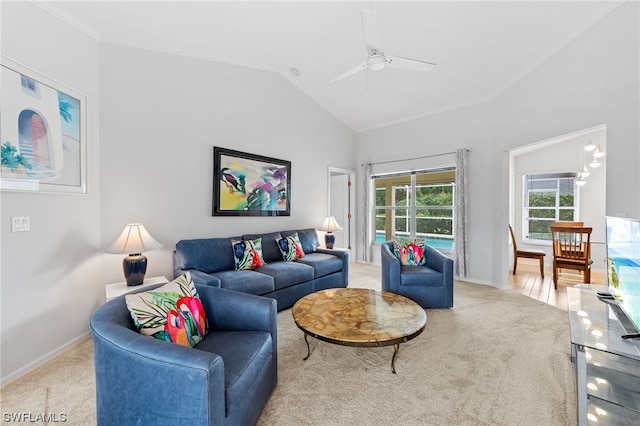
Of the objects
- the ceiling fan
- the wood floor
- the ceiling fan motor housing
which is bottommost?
the wood floor

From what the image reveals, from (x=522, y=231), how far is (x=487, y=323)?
4.59m

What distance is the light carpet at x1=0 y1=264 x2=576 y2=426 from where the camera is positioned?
5.39 feet

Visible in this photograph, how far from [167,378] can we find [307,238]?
3388 mm

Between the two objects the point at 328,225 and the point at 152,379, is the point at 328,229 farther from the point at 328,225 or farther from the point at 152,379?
the point at 152,379

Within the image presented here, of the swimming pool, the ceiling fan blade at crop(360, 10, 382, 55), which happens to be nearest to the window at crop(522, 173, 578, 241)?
the swimming pool

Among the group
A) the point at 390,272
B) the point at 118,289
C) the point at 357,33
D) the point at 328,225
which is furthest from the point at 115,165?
the point at 390,272

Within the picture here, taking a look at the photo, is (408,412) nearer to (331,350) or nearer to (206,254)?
(331,350)

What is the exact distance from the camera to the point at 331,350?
2367 mm

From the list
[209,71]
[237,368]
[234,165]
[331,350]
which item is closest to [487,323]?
[331,350]

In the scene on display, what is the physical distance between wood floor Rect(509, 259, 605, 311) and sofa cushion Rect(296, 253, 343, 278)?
2766 mm

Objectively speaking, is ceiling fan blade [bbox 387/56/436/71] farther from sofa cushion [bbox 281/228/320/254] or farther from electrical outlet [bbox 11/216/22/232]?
electrical outlet [bbox 11/216/22/232]

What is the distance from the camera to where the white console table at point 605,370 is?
4.67 feet

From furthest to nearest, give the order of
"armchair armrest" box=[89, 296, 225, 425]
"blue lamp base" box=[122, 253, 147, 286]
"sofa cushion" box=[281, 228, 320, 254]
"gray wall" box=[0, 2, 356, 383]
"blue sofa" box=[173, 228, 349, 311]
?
"sofa cushion" box=[281, 228, 320, 254], "blue sofa" box=[173, 228, 349, 311], "blue lamp base" box=[122, 253, 147, 286], "gray wall" box=[0, 2, 356, 383], "armchair armrest" box=[89, 296, 225, 425]

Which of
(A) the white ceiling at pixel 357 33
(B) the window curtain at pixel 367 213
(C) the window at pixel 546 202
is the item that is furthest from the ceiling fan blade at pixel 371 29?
(C) the window at pixel 546 202
